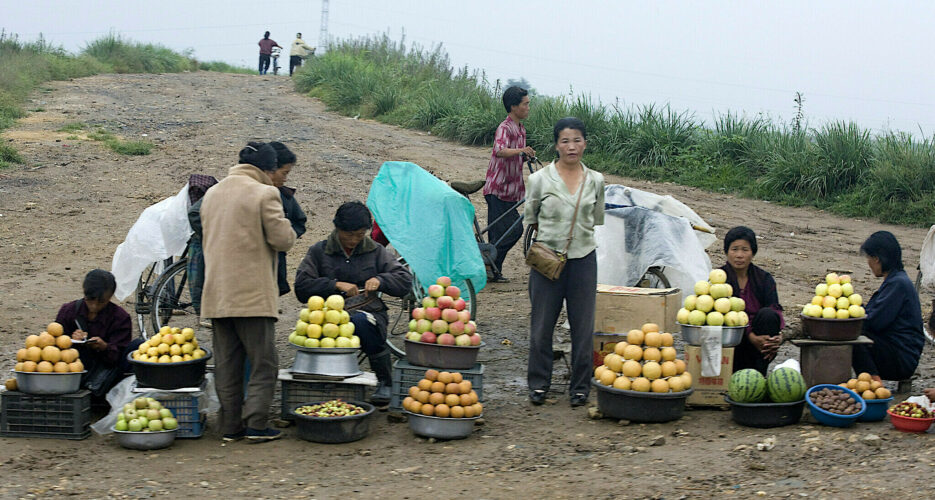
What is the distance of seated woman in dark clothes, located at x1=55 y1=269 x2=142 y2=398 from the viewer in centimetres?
621

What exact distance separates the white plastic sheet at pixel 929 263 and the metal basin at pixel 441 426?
15.0 feet

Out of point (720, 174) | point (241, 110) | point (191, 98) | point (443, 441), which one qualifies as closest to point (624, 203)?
point (443, 441)

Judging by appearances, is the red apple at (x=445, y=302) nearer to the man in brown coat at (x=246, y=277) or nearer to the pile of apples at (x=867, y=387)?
the man in brown coat at (x=246, y=277)

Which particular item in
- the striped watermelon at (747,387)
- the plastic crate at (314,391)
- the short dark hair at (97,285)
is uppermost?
the short dark hair at (97,285)

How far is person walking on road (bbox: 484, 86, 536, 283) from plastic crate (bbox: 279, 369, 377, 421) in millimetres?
4039

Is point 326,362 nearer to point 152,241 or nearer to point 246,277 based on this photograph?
point 246,277

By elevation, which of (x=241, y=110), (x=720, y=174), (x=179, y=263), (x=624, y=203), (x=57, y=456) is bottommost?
(x=57, y=456)

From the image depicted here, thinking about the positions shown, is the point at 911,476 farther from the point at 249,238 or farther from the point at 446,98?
the point at 446,98

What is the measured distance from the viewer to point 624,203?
8.81 m

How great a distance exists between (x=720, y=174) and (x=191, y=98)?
13903mm

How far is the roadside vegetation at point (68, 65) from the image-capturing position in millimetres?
18266

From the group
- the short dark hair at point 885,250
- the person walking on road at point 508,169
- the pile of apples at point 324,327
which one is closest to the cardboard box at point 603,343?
the short dark hair at point 885,250

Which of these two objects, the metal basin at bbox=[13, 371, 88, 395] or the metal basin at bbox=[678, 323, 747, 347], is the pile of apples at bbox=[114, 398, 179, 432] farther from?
the metal basin at bbox=[678, 323, 747, 347]


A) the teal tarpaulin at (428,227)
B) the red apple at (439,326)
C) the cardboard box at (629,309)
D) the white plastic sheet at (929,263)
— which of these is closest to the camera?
the red apple at (439,326)
